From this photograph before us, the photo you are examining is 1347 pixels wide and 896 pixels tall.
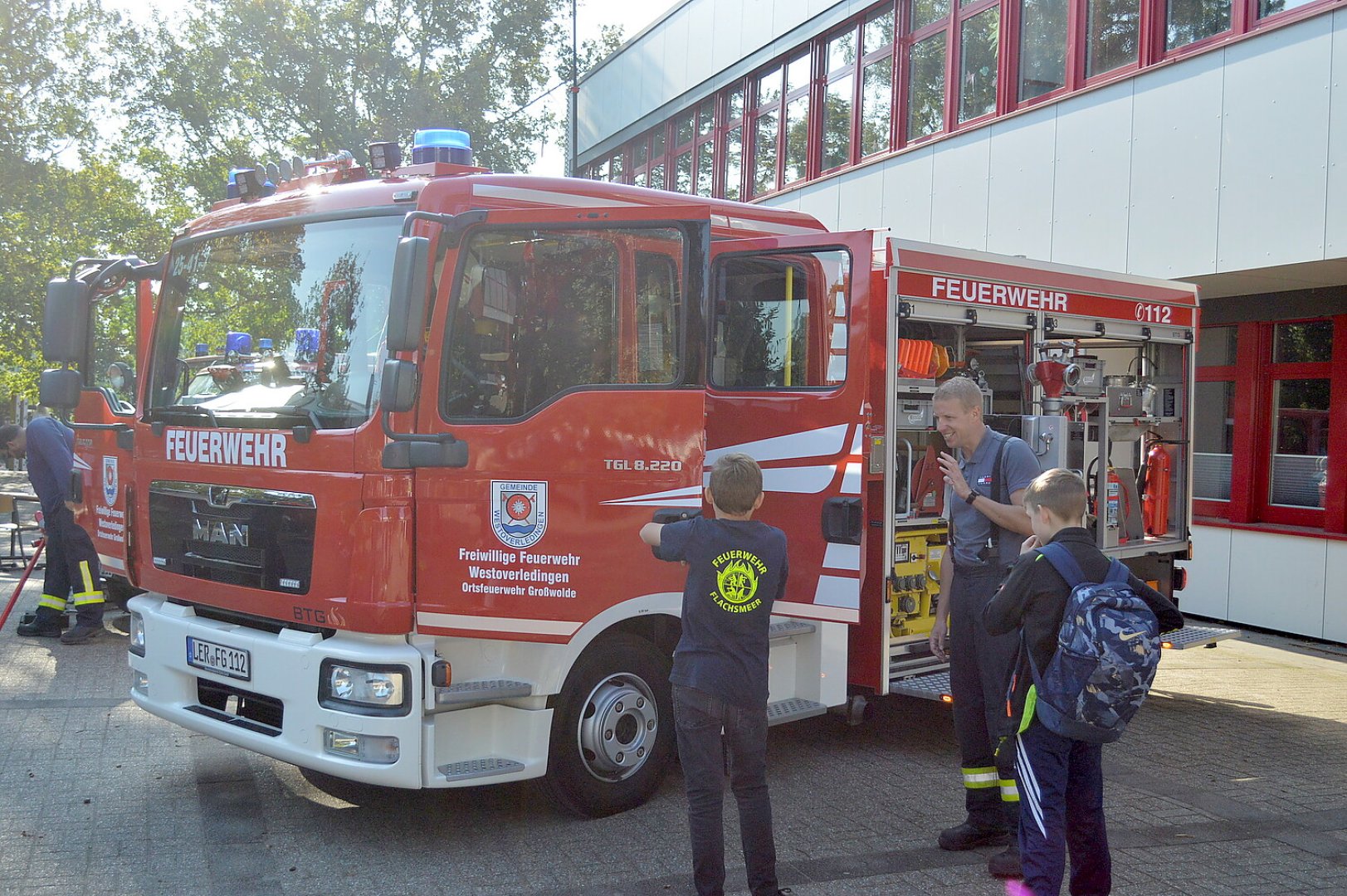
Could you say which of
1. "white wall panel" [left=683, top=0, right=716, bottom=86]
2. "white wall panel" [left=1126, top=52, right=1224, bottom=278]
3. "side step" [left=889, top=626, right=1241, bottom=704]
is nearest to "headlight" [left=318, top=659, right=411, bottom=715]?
"side step" [left=889, top=626, right=1241, bottom=704]

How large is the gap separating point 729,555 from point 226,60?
26.8 m

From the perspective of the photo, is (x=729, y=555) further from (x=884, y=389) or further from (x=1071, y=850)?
(x=884, y=389)

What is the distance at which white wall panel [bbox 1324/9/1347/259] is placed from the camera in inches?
352

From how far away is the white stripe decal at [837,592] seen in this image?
5.37 metres

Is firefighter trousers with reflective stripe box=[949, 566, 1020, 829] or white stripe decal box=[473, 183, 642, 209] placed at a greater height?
white stripe decal box=[473, 183, 642, 209]

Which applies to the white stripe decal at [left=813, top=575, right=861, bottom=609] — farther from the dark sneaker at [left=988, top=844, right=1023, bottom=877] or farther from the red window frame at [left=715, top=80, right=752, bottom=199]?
the red window frame at [left=715, top=80, right=752, bottom=199]

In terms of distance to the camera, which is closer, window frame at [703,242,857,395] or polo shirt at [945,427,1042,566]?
polo shirt at [945,427,1042,566]

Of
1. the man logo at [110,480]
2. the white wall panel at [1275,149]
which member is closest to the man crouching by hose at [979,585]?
the white wall panel at [1275,149]

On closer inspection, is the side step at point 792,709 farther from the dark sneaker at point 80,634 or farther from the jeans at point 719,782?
the dark sneaker at point 80,634

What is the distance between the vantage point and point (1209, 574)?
36.3 ft

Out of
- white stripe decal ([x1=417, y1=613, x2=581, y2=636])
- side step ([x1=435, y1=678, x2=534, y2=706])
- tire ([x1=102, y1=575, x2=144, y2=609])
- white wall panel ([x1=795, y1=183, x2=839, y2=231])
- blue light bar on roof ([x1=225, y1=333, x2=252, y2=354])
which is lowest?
tire ([x1=102, y1=575, x2=144, y2=609])

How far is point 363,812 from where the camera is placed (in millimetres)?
5168

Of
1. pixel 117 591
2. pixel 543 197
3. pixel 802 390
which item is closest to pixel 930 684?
pixel 802 390

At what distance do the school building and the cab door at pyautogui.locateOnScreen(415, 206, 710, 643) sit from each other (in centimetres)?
447
